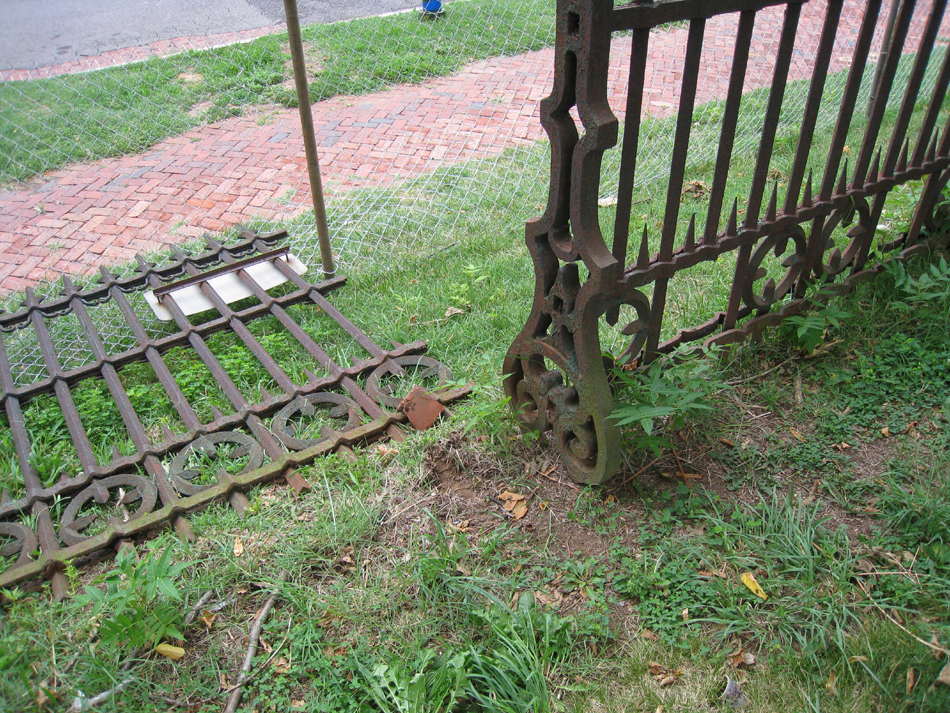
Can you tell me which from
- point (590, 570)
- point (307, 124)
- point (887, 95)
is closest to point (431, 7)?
point (307, 124)

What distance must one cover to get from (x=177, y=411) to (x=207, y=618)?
4.71 ft

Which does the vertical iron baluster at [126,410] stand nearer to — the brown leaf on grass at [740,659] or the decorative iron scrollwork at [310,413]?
the decorative iron scrollwork at [310,413]

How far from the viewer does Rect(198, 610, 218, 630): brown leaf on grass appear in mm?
2270

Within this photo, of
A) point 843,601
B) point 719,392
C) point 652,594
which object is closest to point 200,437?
point 652,594

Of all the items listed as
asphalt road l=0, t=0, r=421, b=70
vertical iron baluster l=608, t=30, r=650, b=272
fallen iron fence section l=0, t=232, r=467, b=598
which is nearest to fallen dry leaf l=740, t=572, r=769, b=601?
vertical iron baluster l=608, t=30, r=650, b=272

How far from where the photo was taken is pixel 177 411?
344 cm

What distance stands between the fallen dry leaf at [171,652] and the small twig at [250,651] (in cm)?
20

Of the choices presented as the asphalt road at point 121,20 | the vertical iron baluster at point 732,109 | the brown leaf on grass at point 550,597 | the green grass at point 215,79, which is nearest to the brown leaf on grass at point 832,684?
the brown leaf on grass at point 550,597

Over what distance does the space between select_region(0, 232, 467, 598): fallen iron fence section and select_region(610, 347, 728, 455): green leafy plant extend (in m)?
0.97

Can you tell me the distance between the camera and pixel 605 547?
2.41m

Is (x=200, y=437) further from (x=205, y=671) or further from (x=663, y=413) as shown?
(x=663, y=413)

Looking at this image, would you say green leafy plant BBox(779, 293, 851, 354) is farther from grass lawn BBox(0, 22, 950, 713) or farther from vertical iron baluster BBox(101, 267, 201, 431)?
vertical iron baluster BBox(101, 267, 201, 431)

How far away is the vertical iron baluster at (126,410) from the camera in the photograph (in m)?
2.85

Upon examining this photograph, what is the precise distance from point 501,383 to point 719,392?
3.14ft
